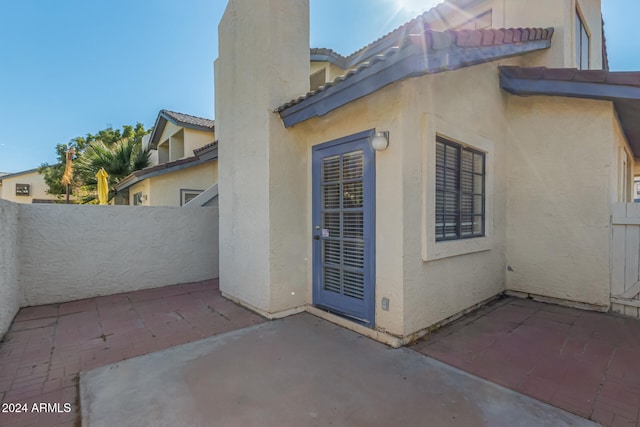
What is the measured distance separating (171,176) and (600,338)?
46.0 feet

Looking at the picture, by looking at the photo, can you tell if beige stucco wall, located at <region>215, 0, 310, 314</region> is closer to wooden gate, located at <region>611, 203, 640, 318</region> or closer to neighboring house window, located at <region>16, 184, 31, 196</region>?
wooden gate, located at <region>611, 203, 640, 318</region>

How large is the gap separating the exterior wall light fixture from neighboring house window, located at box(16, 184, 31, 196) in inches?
1597

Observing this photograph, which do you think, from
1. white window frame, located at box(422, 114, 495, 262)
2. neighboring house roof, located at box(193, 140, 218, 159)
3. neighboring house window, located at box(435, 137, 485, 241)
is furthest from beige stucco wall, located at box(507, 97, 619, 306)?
neighboring house roof, located at box(193, 140, 218, 159)

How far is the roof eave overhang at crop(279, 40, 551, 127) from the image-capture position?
3543mm

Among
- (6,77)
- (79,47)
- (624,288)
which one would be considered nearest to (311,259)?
(624,288)

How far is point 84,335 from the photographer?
4.92 metres

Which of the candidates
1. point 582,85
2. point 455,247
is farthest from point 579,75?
point 455,247

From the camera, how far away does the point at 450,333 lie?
486cm

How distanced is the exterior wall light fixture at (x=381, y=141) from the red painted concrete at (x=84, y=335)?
149 inches

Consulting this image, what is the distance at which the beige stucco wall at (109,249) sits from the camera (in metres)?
6.51

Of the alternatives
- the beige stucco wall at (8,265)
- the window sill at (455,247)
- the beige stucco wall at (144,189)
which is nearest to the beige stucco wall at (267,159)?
the window sill at (455,247)

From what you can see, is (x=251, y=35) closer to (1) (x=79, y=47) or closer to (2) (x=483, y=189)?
(2) (x=483, y=189)

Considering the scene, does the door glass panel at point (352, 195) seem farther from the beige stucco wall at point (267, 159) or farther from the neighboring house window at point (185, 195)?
the neighboring house window at point (185, 195)

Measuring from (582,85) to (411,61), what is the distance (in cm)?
445
